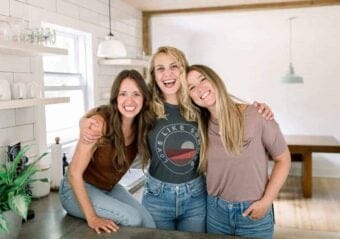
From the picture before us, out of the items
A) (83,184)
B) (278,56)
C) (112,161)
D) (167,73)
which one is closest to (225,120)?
(167,73)

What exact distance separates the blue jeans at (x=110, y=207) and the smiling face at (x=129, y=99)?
1.25 feet

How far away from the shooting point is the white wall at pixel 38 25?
2209mm

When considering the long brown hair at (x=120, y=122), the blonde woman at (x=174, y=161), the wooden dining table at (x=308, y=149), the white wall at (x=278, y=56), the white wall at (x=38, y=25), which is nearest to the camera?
the long brown hair at (x=120, y=122)

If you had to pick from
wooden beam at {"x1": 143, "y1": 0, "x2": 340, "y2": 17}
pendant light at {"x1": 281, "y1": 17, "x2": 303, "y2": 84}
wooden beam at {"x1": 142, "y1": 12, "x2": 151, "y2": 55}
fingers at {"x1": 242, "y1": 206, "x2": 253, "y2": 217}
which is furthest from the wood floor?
wooden beam at {"x1": 142, "y1": 12, "x2": 151, "y2": 55}

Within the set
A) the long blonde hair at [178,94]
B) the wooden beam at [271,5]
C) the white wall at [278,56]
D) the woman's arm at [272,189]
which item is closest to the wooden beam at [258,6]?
the wooden beam at [271,5]

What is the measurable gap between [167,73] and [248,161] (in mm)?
599

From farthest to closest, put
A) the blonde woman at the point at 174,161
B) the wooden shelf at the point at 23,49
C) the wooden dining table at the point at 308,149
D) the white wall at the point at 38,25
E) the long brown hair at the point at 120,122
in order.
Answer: the wooden dining table at the point at 308,149 → the white wall at the point at 38,25 → the wooden shelf at the point at 23,49 → the blonde woman at the point at 174,161 → the long brown hair at the point at 120,122

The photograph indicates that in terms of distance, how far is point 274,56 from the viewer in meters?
5.23

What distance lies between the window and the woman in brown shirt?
1326 millimetres

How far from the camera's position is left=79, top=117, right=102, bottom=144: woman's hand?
5.06 ft

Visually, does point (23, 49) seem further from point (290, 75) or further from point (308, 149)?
point (290, 75)

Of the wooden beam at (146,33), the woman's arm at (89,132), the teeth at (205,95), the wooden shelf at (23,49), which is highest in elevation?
the wooden beam at (146,33)

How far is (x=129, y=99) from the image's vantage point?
5.52 feet

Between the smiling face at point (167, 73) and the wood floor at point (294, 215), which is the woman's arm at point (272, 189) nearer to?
the smiling face at point (167, 73)
